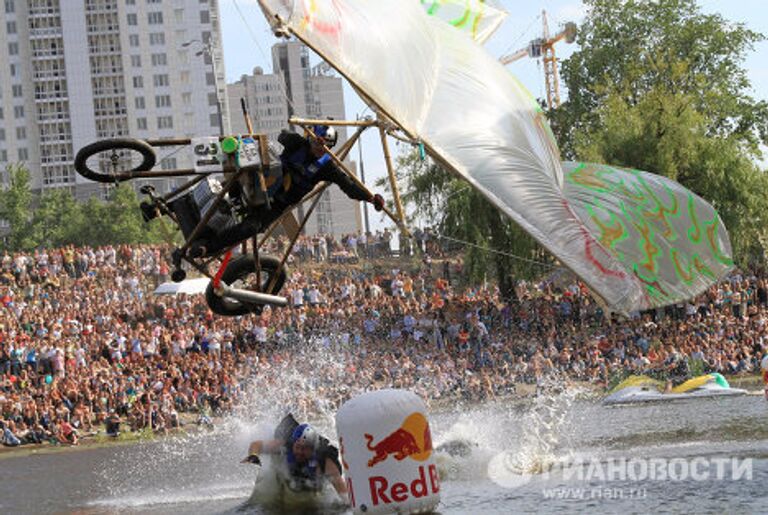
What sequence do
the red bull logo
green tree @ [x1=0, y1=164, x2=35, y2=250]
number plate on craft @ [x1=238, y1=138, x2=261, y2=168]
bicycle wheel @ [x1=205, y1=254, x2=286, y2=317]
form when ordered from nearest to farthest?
number plate on craft @ [x1=238, y1=138, x2=261, y2=168] < the red bull logo < bicycle wheel @ [x1=205, y1=254, x2=286, y2=317] < green tree @ [x1=0, y1=164, x2=35, y2=250]

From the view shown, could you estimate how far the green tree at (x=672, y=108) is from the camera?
46.3 m

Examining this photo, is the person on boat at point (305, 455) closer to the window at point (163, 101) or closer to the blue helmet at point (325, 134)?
the blue helmet at point (325, 134)

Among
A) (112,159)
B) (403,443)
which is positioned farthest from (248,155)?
(403,443)

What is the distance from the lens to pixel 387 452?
52.3 ft

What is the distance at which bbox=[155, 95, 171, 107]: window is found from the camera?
431 feet

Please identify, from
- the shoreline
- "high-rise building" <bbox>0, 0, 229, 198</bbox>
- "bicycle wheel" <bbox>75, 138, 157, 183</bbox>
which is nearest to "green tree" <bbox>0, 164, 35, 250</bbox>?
"high-rise building" <bbox>0, 0, 229, 198</bbox>

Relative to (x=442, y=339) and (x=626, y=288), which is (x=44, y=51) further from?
(x=626, y=288)

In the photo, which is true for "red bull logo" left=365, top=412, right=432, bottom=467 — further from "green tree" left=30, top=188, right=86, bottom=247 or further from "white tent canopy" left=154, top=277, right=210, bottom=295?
"green tree" left=30, top=188, right=86, bottom=247

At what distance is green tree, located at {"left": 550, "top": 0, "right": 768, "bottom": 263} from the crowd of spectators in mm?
5207

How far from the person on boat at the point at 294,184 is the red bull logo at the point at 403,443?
2673 mm

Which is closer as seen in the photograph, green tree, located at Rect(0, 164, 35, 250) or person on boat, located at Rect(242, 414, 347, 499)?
person on boat, located at Rect(242, 414, 347, 499)

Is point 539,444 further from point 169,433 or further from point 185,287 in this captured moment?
point 185,287

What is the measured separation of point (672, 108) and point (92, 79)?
3599 inches

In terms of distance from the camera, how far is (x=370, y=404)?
52.3 ft
